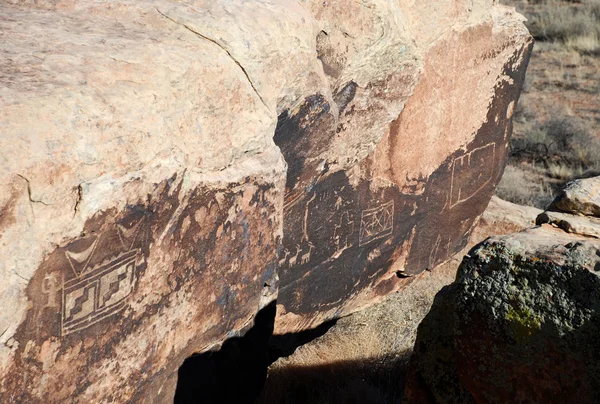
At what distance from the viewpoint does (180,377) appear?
91.4 inches

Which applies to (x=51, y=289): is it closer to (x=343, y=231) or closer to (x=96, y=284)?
(x=96, y=284)

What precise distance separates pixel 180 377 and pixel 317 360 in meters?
1.06

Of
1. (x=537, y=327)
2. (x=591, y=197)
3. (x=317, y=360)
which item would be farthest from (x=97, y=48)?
(x=317, y=360)

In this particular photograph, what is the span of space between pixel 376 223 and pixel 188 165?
152 cm

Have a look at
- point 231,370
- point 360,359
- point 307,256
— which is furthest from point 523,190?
point 231,370

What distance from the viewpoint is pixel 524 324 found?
1.75 meters

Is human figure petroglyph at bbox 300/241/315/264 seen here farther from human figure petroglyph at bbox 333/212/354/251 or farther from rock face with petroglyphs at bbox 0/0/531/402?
human figure petroglyph at bbox 333/212/354/251

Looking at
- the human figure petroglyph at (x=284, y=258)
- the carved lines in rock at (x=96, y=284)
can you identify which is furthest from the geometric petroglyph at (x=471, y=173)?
the carved lines in rock at (x=96, y=284)

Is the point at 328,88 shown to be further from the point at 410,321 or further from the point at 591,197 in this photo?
the point at 410,321

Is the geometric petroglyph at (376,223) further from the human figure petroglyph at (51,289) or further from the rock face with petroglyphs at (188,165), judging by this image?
the human figure petroglyph at (51,289)

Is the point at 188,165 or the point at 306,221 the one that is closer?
the point at 188,165

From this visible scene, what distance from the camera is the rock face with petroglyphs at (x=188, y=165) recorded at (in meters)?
1.71

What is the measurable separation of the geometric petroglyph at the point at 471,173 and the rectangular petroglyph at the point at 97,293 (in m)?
2.26

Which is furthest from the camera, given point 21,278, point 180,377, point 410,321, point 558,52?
point 558,52
